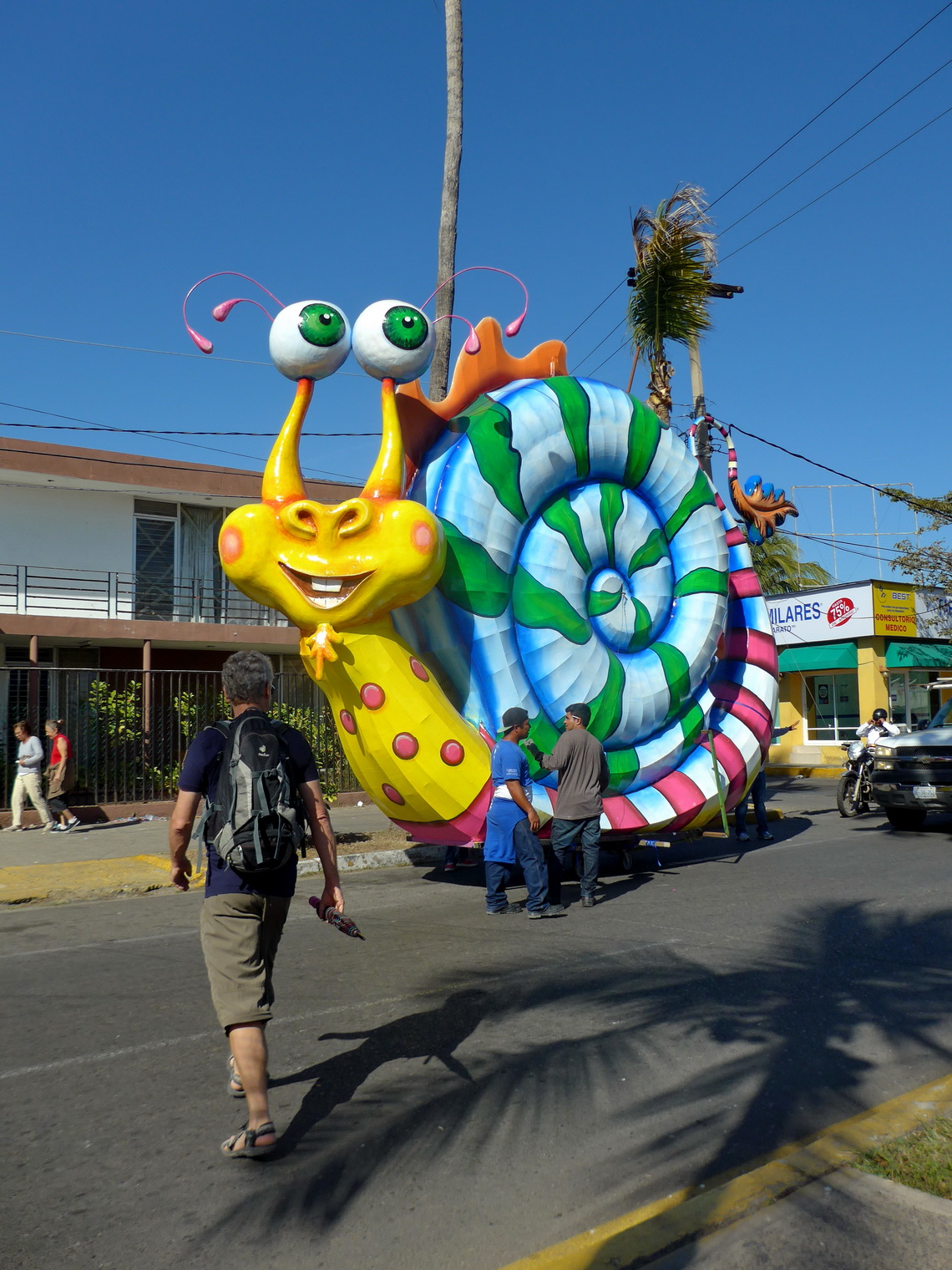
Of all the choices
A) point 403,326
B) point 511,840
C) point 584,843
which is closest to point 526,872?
point 511,840

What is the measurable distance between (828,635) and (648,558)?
64.1 ft

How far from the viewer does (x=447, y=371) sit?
46.8ft

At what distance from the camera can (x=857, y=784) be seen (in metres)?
15.4

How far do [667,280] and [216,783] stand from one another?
1396 centimetres

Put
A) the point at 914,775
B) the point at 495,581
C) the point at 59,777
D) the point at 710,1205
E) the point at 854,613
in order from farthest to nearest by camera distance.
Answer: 1. the point at 854,613
2. the point at 59,777
3. the point at 914,775
4. the point at 495,581
5. the point at 710,1205

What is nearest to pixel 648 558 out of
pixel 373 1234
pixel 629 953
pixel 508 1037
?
pixel 629 953

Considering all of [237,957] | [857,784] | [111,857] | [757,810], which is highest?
[237,957]

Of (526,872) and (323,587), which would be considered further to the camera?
(323,587)

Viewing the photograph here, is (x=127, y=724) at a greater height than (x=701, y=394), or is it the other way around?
(x=701, y=394)

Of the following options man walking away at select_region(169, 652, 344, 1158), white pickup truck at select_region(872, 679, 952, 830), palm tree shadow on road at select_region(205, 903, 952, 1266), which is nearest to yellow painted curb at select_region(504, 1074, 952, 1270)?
palm tree shadow on road at select_region(205, 903, 952, 1266)

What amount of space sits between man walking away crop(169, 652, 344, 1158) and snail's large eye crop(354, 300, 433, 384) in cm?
538

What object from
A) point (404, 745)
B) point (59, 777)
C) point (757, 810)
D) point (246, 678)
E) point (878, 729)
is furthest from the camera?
point (878, 729)

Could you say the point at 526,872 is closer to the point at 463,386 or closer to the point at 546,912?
the point at 546,912

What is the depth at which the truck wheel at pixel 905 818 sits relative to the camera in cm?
1365
